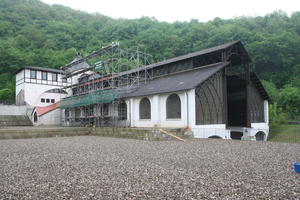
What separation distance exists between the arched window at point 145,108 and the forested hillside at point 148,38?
42.1 meters

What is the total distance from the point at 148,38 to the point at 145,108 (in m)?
49.2

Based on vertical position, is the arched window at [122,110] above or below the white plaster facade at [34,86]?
below

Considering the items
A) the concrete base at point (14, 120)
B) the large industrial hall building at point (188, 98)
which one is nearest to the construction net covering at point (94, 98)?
the large industrial hall building at point (188, 98)

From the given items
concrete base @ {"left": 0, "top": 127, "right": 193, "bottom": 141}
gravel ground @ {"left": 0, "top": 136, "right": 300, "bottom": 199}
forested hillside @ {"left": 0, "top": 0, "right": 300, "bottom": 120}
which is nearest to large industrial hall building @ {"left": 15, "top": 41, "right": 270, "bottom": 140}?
concrete base @ {"left": 0, "top": 127, "right": 193, "bottom": 141}

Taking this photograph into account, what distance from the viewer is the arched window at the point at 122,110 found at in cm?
2231

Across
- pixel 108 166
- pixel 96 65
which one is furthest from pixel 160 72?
pixel 108 166

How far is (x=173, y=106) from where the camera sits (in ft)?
59.6

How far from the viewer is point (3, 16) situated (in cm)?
6969

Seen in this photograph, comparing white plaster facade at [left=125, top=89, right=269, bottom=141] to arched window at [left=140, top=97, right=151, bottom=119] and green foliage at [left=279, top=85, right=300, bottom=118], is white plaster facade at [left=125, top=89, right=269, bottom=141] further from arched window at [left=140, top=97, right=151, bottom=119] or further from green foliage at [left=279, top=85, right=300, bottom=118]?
green foliage at [left=279, top=85, right=300, bottom=118]

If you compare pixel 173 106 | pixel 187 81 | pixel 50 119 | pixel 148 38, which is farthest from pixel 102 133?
pixel 148 38

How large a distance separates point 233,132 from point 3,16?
7893 centimetres

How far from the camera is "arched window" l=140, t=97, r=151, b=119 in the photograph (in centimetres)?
2008

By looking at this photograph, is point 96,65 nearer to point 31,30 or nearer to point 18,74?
point 18,74

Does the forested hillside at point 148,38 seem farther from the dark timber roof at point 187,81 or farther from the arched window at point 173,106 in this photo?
the arched window at point 173,106
